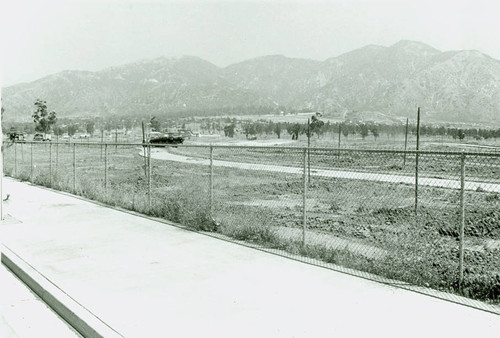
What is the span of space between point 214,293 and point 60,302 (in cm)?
178

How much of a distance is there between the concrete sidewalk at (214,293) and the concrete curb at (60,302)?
0.15 ft

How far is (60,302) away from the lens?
6461 mm

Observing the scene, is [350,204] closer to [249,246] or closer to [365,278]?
[249,246]

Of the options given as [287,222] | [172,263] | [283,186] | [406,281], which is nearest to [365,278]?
[406,281]

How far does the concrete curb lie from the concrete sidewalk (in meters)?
0.05

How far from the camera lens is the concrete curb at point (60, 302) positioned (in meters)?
5.63

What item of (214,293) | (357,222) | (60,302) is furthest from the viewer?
(357,222)

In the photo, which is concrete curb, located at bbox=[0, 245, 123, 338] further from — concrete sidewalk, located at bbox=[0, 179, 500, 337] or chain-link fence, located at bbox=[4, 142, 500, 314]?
chain-link fence, located at bbox=[4, 142, 500, 314]

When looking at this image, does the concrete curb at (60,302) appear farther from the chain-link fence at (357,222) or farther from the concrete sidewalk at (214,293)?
the chain-link fence at (357,222)

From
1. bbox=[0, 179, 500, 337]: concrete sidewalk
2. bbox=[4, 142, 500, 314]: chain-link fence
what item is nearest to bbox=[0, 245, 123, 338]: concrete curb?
bbox=[0, 179, 500, 337]: concrete sidewalk

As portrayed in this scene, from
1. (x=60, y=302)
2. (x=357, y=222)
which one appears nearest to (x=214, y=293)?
(x=60, y=302)

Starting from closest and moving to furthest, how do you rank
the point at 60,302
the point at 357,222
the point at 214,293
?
the point at 60,302 → the point at 214,293 → the point at 357,222

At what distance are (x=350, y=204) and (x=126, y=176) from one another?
50.7ft

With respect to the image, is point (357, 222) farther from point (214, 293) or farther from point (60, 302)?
point (60, 302)
